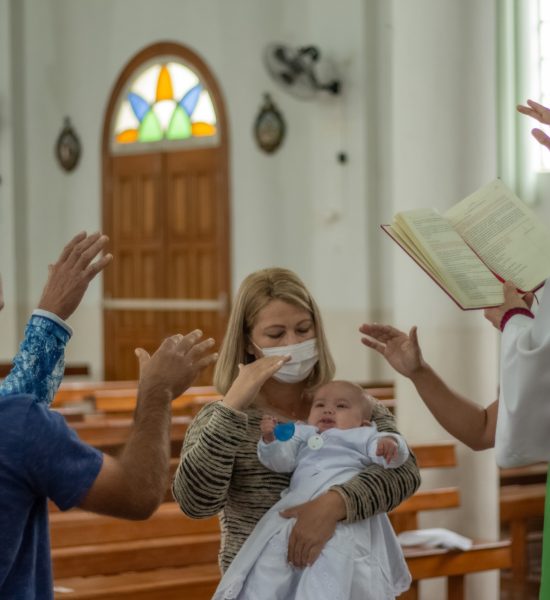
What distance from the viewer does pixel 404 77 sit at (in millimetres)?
6648

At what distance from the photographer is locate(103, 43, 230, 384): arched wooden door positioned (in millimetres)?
12375

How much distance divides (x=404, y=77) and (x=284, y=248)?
16.7 ft

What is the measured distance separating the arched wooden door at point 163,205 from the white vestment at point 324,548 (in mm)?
9032

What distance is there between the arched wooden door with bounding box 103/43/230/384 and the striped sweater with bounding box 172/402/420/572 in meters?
8.99

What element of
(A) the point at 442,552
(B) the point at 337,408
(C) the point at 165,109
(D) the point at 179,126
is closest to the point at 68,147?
(C) the point at 165,109

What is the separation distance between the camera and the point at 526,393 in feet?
9.07

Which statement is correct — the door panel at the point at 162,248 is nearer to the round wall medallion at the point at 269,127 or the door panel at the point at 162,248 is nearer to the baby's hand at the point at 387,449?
the round wall medallion at the point at 269,127

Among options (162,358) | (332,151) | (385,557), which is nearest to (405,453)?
(385,557)

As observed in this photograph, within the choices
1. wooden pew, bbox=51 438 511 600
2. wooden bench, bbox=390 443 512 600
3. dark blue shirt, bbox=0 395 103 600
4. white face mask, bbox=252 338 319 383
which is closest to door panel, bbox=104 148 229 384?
wooden bench, bbox=390 443 512 600

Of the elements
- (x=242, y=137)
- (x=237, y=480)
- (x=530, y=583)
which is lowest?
(x=530, y=583)

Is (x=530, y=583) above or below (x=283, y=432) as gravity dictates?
below

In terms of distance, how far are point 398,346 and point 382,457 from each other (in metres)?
0.42

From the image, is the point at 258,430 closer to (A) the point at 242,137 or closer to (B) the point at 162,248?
(A) the point at 242,137

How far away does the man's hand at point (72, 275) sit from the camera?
111 inches
